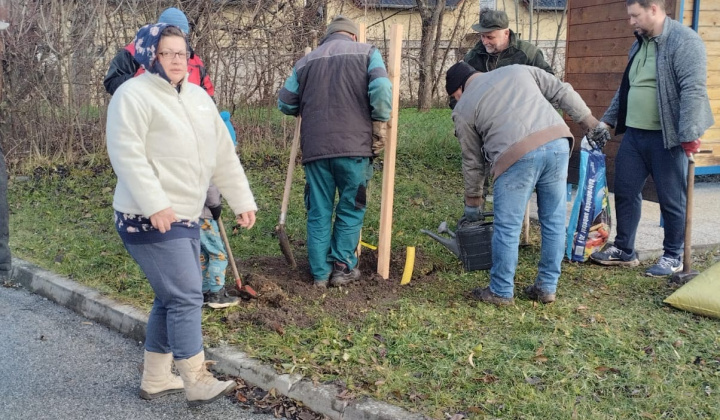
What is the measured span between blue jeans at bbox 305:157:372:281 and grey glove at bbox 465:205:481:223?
29.7 inches

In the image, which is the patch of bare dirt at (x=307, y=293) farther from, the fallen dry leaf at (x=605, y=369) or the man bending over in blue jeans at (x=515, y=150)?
the fallen dry leaf at (x=605, y=369)

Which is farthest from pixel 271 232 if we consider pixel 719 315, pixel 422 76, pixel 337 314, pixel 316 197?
pixel 422 76

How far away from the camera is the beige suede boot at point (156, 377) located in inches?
158

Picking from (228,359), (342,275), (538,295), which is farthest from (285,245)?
(538,295)

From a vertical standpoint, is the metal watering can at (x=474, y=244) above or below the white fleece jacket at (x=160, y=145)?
below

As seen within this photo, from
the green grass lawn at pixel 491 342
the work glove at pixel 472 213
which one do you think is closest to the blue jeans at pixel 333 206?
the green grass lawn at pixel 491 342

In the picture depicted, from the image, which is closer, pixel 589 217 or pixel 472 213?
pixel 472 213

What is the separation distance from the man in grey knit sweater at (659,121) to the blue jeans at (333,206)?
2.03 metres

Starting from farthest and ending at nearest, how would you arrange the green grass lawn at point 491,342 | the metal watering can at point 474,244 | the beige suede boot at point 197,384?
1. the metal watering can at point 474,244
2. the beige suede boot at point 197,384
3. the green grass lawn at point 491,342

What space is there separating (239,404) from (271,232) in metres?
3.48

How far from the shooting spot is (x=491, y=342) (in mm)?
4359

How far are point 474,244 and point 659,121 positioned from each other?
5.44 ft

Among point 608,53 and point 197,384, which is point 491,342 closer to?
point 197,384

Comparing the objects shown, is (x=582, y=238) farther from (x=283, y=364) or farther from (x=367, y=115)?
(x=283, y=364)
